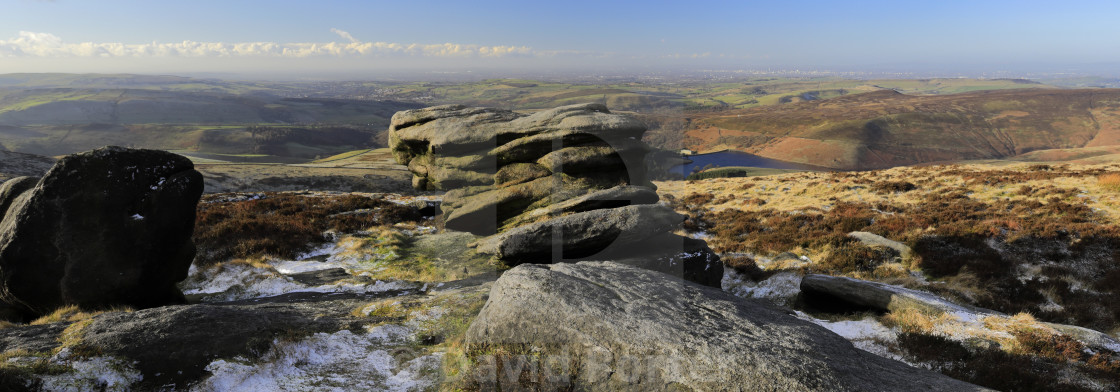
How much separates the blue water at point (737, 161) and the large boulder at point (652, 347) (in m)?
127

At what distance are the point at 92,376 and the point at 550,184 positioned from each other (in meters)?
17.1

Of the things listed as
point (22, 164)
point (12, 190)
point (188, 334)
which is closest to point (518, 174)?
point (188, 334)

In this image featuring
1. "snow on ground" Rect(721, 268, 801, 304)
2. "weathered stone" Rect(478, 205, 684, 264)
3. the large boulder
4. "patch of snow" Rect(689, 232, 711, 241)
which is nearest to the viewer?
the large boulder

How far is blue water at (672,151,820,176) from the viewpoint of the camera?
142 m

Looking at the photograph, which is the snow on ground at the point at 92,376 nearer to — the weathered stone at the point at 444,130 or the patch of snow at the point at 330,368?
the patch of snow at the point at 330,368

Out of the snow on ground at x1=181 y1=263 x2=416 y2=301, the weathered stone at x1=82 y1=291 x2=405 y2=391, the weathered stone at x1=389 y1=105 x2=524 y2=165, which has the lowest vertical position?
the snow on ground at x1=181 y1=263 x2=416 y2=301

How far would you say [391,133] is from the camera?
99.6ft

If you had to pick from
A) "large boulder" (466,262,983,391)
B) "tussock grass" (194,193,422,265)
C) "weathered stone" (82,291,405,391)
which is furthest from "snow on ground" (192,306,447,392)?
"tussock grass" (194,193,422,265)

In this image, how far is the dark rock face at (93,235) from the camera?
538 inches

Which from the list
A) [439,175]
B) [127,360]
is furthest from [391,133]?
[127,360]

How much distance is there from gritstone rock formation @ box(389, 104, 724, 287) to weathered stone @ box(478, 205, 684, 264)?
1.6 inches

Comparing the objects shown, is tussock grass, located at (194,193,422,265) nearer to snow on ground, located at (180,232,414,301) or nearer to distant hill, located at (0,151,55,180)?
snow on ground, located at (180,232,414,301)

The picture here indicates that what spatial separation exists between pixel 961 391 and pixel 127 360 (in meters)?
16.2

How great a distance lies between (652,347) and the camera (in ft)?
28.4
